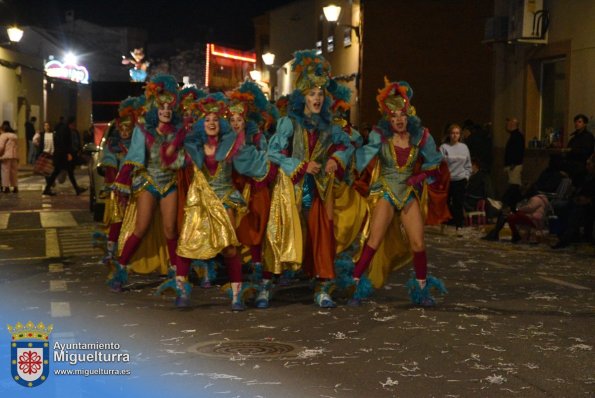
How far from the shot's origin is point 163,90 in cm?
1045

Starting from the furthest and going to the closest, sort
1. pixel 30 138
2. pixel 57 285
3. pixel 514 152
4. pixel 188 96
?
1. pixel 30 138
2. pixel 514 152
3. pixel 57 285
4. pixel 188 96

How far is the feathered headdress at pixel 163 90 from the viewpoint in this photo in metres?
10.4

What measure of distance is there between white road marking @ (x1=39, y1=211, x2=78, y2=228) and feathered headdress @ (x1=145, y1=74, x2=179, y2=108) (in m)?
8.50

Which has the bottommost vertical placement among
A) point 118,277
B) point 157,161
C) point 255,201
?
point 118,277

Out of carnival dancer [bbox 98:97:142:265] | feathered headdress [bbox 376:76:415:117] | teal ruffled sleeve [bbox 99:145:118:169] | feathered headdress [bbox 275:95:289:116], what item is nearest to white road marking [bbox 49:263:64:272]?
carnival dancer [bbox 98:97:142:265]

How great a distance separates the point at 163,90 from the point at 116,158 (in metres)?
3.08

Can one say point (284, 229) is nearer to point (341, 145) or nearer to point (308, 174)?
point (308, 174)

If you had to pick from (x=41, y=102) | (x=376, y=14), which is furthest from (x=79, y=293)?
(x=41, y=102)

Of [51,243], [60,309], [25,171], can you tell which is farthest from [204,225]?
[25,171]

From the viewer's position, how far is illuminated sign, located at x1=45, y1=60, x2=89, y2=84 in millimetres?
52000

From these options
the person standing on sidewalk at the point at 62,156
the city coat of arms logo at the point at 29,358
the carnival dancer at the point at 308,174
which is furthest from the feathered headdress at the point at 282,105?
the person standing on sidewalk at the point at 62,156

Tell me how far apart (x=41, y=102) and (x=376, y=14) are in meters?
23.9

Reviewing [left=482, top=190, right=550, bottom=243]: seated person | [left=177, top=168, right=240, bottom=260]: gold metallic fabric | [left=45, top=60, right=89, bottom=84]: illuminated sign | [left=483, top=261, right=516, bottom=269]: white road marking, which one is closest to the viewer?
[left=177, top=168, right=240, bottom=260]: gold metallic fabric

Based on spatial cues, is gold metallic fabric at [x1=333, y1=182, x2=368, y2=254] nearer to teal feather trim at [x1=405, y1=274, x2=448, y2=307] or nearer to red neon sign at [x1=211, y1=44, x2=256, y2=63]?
teal feather trim at [x1=405, y1=274, x2=448, y2=307]
